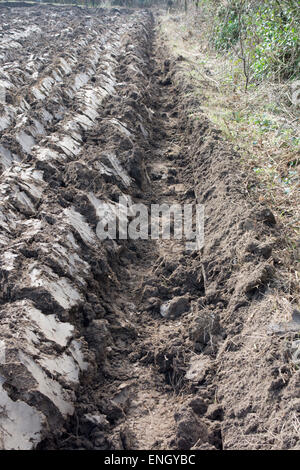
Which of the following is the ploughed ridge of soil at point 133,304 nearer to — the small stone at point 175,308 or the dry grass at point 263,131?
the small stone at point 175,308

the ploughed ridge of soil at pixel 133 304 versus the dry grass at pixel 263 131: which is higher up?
the dry grass at pixel 263 131

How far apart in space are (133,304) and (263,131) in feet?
10.3

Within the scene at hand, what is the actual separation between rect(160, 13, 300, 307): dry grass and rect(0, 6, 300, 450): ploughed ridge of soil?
159 millimetres

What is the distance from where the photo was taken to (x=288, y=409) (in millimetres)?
2342

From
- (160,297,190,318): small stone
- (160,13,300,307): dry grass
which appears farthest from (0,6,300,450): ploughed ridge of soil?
(160,13,300,307): dry grass

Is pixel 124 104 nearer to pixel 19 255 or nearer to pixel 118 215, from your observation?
pixel 118 215

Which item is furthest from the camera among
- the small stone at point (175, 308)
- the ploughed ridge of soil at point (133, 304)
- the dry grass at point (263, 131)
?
the dry grass at point (263, 131)

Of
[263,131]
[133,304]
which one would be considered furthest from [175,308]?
[263,131]

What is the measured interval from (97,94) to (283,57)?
321 centimetres

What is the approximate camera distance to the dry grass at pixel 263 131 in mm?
3955

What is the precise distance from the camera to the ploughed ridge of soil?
2.57 m

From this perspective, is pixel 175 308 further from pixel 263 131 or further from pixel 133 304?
pixel 263 131

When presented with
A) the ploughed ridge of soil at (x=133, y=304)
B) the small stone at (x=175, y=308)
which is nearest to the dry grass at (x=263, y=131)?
the ploughed ridge of soil at (x=133, y=304)

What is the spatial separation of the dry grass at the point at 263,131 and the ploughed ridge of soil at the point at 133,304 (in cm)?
16
